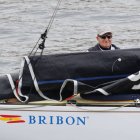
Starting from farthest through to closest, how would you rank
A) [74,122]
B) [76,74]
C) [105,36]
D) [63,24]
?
1. [63,24]
2. [105,36]
3. [76,74]
4. [74,122]

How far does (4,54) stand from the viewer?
1168 centimetres

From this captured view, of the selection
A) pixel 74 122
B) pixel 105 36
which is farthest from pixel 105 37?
pixel 74 122

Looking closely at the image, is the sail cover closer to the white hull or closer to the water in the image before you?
the white hull

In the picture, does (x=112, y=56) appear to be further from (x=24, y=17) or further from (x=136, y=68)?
(x=24, y=17)

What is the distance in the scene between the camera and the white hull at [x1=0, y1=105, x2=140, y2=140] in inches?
235

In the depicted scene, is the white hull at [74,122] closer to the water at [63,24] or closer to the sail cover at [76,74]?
the sail cover at [76,74]

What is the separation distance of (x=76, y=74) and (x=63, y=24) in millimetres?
8427

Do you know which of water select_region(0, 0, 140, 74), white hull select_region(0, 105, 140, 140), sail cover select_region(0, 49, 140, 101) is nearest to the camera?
white hull select_region(0, 105, 140, 140)

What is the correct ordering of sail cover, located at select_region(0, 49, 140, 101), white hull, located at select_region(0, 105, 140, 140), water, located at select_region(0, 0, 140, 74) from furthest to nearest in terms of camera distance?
1. water, located at select_region(0, 0, 140, 74)
2. sail cover, located at select_region(0, 49, 140, 101)
3. white hull, located at select_region(0, 105, 140, 140)

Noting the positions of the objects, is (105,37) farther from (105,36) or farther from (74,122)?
(74,122)

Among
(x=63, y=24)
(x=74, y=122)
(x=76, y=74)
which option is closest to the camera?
(x=74, y=122)

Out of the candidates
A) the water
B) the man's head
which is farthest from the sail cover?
the water

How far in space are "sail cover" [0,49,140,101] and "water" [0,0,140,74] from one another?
13.8 ft

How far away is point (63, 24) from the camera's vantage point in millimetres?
14516
